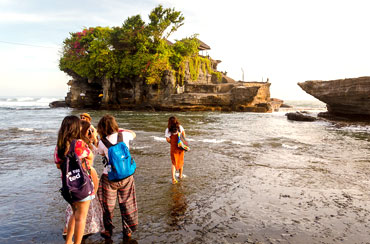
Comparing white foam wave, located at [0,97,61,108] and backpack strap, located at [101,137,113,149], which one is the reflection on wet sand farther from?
white foam wave, located at [0,97,61,108]

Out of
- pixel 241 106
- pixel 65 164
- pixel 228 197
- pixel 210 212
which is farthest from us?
pixel 241 106

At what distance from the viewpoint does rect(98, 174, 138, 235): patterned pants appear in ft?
11.6

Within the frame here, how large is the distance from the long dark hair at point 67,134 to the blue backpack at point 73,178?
6 cm

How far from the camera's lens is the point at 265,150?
34.0ft

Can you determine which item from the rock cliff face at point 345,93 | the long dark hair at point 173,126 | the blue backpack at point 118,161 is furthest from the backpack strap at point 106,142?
the rock cliff face at point 345,93

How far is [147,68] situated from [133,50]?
478 centimetres

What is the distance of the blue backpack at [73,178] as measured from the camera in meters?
2.90

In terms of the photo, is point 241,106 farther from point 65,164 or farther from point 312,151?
point 65,164

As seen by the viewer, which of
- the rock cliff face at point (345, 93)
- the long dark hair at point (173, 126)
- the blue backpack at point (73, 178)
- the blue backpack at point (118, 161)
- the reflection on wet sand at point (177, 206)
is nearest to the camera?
the blue backpack at point (73, 178)

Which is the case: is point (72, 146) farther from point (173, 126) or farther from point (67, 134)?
point (173, 126)

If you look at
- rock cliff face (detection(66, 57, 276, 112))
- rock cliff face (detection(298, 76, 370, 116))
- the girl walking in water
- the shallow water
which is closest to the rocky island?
rock cliff face (detection(66, 57, 276, 112))

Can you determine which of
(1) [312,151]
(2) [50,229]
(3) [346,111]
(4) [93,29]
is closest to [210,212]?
(2) [50,229]

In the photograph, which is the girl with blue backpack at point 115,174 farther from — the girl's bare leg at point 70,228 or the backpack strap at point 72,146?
the backpack strap at point 72,146

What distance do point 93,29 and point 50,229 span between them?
43.3 meters
